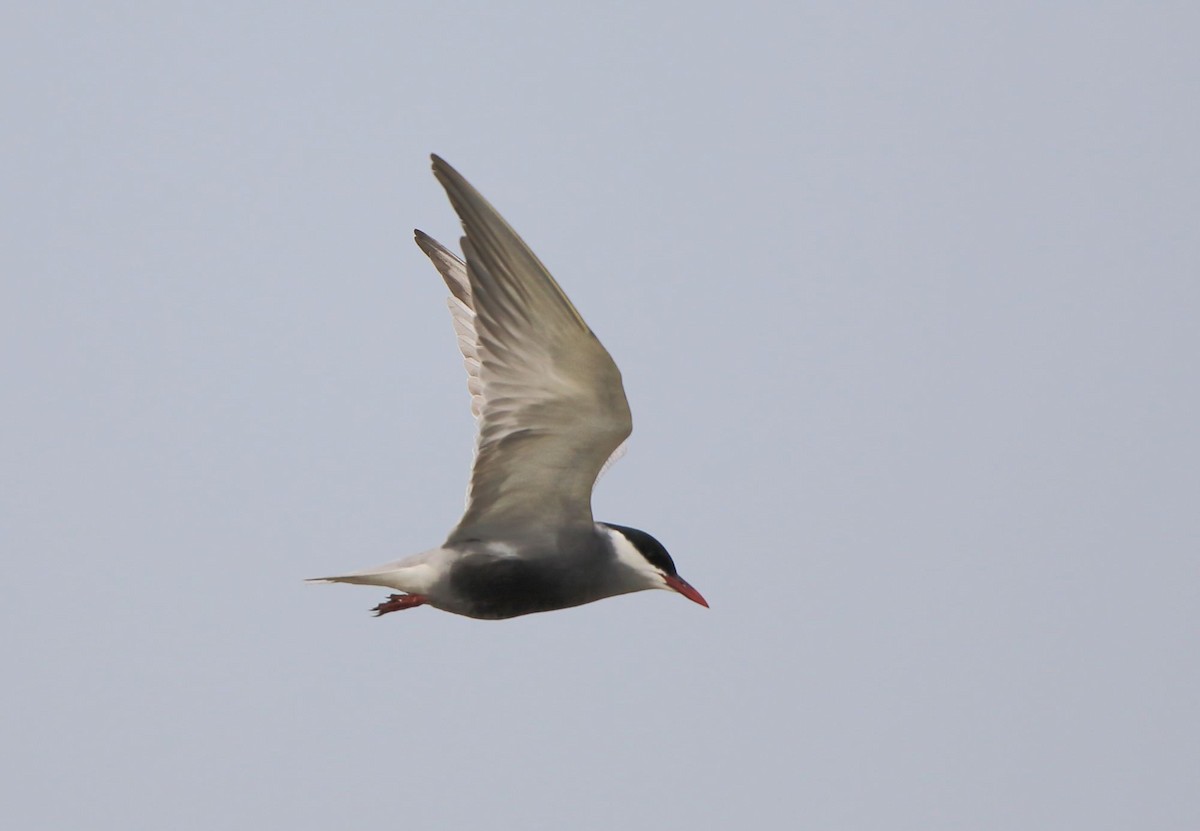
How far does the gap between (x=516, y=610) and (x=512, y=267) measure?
6.53 feet

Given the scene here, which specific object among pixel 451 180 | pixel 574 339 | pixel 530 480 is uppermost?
pixel 451 180

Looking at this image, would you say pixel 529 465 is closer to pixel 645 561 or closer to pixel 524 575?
pixel 524 575

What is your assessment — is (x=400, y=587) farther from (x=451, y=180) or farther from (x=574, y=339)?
(x=451, y=180)

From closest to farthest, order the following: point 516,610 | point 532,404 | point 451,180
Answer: point 451,180 → point 532,404 → point 516,610

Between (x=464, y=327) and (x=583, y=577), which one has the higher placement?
(x=464, y=327)

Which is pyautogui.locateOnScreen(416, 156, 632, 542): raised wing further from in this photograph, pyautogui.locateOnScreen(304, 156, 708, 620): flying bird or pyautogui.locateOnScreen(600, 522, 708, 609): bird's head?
pyautogui.locateOnScreen(600, 522, 708, 609): bird's head

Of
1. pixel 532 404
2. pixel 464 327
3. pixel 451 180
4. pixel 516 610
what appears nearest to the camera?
pixel 451 180

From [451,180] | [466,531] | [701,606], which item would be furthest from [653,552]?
[451,180]

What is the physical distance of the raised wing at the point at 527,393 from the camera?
7.30 meters

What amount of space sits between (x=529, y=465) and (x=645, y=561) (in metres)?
0.92

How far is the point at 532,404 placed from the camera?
7.82 meters

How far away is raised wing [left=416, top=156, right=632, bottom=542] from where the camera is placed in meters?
7.30

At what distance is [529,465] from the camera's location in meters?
8.03

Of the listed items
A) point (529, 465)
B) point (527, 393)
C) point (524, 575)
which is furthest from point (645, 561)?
point (527, 393)
